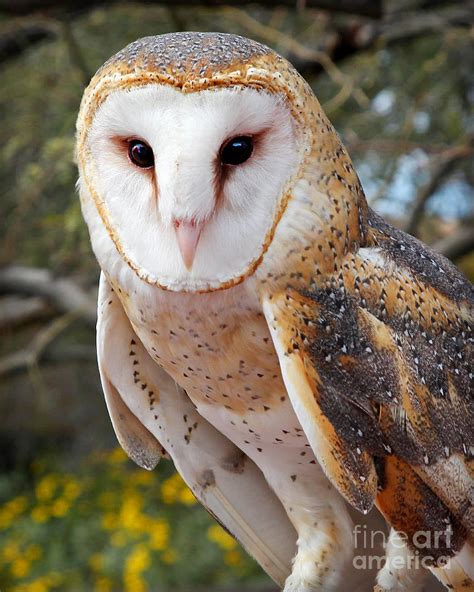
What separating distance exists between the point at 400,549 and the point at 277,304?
1.50 ft

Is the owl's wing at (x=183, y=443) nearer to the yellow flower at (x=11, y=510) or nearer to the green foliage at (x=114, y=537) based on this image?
the green foliage at (x=114, y=537)

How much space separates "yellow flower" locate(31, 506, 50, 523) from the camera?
3.92 metres

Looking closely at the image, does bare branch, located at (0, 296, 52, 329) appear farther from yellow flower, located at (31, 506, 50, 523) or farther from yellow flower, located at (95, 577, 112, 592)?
yellow flower, located at (95, 577, 112, 592)

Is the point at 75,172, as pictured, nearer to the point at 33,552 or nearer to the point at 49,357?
the point at 49,357

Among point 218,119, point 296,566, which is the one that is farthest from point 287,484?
point 218,119

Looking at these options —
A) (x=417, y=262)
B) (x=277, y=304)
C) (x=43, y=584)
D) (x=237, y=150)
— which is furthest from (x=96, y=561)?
(x=237, y=150)

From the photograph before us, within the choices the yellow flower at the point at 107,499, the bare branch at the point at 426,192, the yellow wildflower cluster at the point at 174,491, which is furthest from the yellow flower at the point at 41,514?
the bare branch at the point at 426,192

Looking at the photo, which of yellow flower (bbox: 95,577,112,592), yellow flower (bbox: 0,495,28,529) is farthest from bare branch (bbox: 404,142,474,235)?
yellow flower (bbox: 0,495,28,529)

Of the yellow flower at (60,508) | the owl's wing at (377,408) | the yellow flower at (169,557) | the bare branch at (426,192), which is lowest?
the yellow flower at (60,508)

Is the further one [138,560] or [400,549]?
[138,560]

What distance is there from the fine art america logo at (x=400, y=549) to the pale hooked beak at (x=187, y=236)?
19.3 inches

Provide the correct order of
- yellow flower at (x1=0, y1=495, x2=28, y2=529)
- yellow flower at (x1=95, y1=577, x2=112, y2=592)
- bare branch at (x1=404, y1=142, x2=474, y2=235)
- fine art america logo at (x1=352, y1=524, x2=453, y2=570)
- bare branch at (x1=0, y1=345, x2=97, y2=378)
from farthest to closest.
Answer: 1. yellow flower at (x1=0, y1=495, x2=28, y2=529)
2. yellow flower at (x1=95, y1=577, x2=112, y2=592)
3. bare branch at (x1=0, y1=345, x2=97, y2=378)
4. bare branch at (x1=404, y1=142, x2=474, y2=235)
5. fine art america logo at (x1=352, y1=524, x2=453, y2=570)

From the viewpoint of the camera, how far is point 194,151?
90 centimetres

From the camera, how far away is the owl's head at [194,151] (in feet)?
3.00
